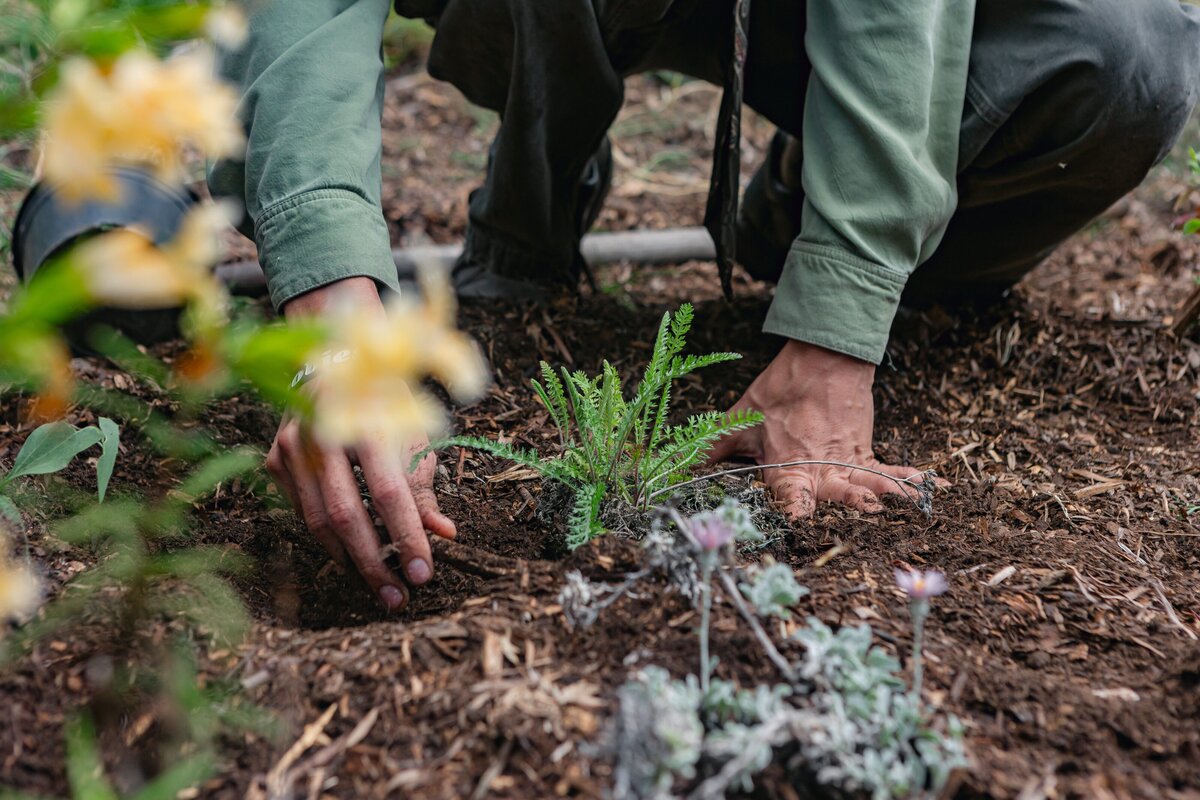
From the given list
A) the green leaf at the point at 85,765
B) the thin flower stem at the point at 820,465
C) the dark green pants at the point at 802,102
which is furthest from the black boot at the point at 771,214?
the green leaf at the point at 85,765

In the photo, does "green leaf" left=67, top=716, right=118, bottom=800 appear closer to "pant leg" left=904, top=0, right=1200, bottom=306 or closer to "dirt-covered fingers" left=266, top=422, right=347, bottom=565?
"dirt-covered fingers" left=266, top=422, right=347, bottom=565

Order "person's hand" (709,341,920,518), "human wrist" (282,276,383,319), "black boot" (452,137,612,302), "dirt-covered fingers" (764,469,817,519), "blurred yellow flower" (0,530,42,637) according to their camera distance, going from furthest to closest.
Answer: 1. "black boot" (452,137,612,302)
2. "person's hand" (709,341,920,518)
3. "dirt-covered fingers" (764,469,817,519)
4. "human wrist" (282,276,383,319)
5. "blurred yellow flower" (0,530,42,637)

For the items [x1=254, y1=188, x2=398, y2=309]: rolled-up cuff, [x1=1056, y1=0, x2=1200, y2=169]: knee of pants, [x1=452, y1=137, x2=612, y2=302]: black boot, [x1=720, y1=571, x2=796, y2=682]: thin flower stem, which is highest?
[x1=1056, y1=0, x2=1200, y2=169]: knee of pants

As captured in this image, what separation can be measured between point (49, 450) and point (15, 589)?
2.22 ft

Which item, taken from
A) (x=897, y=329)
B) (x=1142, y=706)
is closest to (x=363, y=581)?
(x=1142, y=706)

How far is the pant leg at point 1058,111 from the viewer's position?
1931mm

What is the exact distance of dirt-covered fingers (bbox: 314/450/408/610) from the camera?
4.30 feet

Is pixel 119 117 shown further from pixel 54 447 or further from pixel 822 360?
pixel 822 360

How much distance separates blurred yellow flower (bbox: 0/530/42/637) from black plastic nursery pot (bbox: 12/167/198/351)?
1123 mm

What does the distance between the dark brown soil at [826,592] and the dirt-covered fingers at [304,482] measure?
0.11 metres

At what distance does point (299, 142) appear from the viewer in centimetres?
158

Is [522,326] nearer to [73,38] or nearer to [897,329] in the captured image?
[897,329]

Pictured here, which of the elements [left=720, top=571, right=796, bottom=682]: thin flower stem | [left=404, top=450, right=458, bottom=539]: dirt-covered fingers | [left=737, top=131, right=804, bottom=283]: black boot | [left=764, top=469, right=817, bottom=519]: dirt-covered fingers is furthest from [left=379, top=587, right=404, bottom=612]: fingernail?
[left=737, top=131, right=804, bottom=283]: black boot

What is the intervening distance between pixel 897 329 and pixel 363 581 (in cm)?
154
